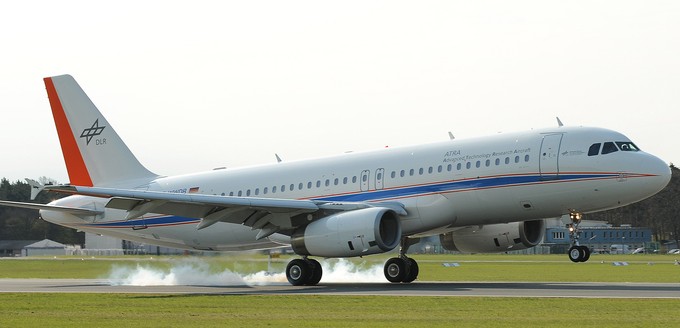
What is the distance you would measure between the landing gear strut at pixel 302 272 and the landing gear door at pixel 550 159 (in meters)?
9.16

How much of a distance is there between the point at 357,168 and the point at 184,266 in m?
10.5

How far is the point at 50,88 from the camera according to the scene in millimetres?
48719

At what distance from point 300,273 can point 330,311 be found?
1450cm

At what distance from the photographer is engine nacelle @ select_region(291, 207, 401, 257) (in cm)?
3653

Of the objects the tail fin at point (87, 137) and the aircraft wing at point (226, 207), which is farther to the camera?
the tail fin at point (87, 137)

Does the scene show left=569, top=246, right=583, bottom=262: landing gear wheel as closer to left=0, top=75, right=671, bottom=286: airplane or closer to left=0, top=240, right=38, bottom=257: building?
left=0, top=75, right=671, bottom=286: airplane

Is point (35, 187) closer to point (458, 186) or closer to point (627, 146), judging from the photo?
point (458, 186)

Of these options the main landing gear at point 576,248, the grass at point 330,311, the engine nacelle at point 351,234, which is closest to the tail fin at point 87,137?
the engine nacelle at point 351,234

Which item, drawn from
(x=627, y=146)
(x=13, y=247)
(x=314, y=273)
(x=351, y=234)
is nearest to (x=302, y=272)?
(x=314, y=273)

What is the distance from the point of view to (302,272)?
1582 inches

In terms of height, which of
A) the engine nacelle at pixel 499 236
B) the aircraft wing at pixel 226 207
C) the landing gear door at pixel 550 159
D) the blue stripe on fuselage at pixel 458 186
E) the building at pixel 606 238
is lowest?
the building at pixel 606 238

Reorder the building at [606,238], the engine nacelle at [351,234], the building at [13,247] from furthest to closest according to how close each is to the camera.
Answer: the building at [606,238], the building at [13,247], the engine nacelle at [351,234]

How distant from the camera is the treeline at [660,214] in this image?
13825 cm

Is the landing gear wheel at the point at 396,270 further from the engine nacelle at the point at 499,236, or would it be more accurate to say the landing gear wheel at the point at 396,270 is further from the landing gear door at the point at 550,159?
the landing gear door at the point at 550,159
